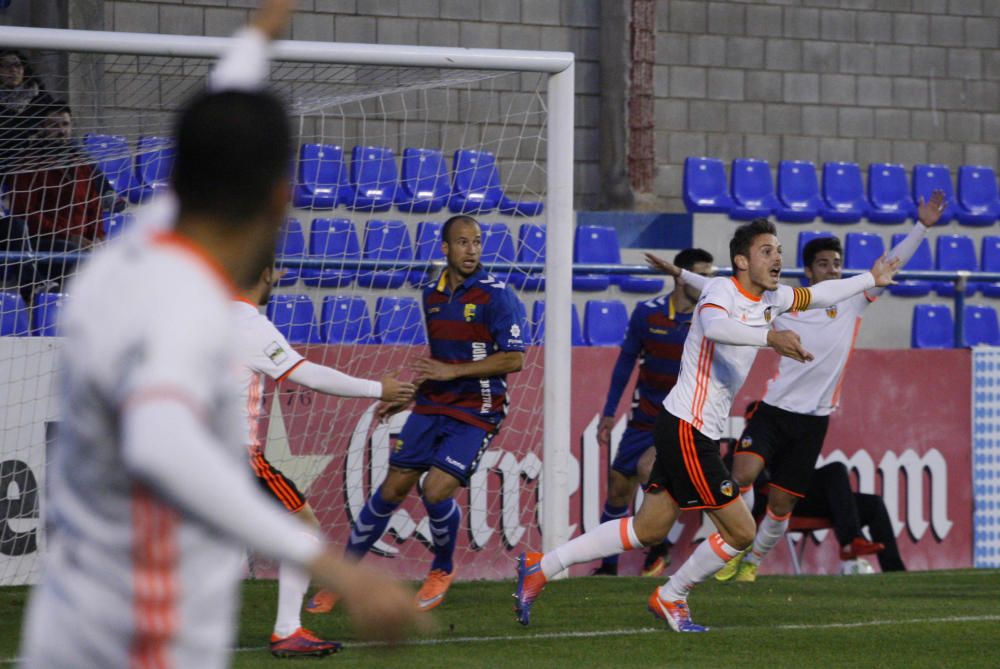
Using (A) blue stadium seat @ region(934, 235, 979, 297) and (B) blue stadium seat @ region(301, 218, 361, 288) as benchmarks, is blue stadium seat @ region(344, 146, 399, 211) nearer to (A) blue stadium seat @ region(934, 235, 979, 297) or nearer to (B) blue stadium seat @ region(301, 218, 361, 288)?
(B) blue stadium seat @ region(301, 218, 361, 288)

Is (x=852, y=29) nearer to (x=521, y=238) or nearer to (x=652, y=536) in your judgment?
(x=521, y=238)

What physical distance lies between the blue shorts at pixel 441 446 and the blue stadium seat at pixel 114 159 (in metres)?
2.85

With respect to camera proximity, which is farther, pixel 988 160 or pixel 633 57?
pixel 988 160

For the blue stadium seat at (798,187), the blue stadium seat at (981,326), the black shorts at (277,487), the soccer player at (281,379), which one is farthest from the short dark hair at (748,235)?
the blue stadium seat at (798,187)

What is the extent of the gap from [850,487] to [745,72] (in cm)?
722

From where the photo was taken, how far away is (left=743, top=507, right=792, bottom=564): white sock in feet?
30.8

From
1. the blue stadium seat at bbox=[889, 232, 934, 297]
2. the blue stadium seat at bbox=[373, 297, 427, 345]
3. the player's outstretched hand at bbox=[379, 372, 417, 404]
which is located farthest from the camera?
the blue stadium seat at bbox=[889, 232, 934, 297]

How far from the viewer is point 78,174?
9266mm

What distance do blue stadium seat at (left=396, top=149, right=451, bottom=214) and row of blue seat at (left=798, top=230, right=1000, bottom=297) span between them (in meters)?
3.81

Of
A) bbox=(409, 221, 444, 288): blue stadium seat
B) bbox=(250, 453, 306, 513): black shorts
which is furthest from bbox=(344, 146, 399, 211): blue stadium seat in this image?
bbox=(250, 453, 306, 513): black shorts

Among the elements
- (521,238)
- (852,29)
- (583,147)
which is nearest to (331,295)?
(521,238)

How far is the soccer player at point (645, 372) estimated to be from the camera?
9.63 m

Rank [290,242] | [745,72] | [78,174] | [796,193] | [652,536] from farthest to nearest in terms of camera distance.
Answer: [745,72]
[796,193]
[290,242]
[78,174]
[652,536]

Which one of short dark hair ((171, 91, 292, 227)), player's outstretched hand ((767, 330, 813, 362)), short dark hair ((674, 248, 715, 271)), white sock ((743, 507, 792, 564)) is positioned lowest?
white sock ((743, 507, 792, 564))
